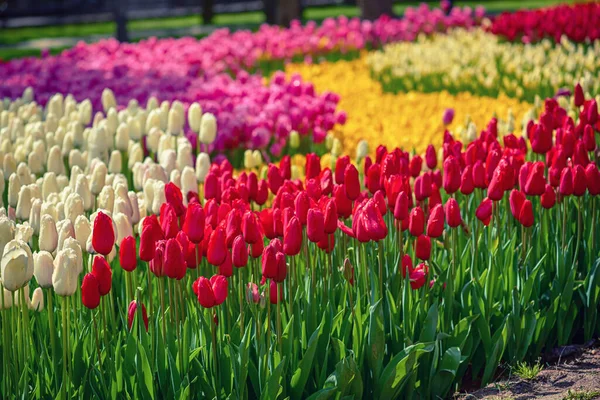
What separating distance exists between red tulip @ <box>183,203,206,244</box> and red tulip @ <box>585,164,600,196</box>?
5.65 ft

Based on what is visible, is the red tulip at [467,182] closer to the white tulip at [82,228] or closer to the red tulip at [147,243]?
the red tulip at [147,243]

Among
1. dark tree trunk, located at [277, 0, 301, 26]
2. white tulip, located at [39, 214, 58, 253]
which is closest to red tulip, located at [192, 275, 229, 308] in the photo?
white tulip, located at [39, 214, 58, 253]

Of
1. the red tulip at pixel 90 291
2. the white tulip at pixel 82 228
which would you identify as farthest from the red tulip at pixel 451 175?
the red tulip at pixel 90 291

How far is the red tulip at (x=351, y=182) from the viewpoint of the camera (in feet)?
11.8

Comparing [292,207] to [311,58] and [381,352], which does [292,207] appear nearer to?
[381,352]

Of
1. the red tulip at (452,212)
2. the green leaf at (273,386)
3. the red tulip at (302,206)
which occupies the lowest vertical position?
the green leaf at (273,386)

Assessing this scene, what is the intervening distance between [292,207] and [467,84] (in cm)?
570

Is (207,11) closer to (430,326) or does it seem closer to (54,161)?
(54,161)

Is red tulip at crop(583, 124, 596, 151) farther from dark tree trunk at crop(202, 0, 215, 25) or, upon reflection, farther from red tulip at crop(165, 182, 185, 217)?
dark tree trunk at crop(202, 0, 215, 25)

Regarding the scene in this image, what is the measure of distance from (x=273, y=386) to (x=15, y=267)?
0.90 meters

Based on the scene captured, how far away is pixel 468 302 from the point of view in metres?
3.50

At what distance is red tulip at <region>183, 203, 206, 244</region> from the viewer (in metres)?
3.20

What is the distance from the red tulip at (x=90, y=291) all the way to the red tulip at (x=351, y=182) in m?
1.13

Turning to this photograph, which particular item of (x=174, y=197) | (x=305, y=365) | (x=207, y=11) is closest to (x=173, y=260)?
(x=305, y=365)
